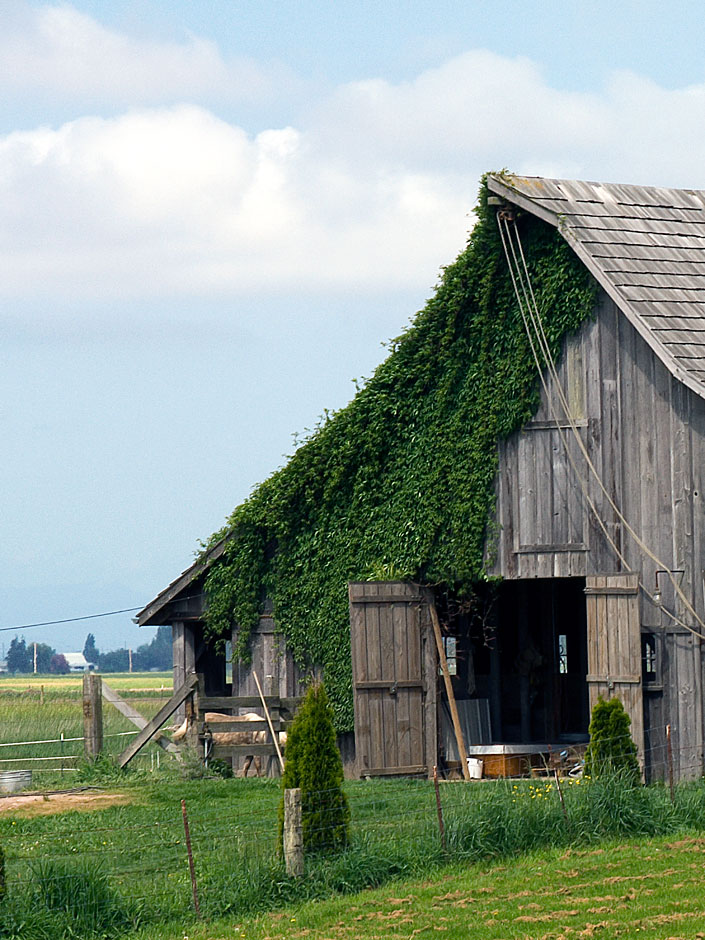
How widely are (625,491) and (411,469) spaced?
11.3 feet

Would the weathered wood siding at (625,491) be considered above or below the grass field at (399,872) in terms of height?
above

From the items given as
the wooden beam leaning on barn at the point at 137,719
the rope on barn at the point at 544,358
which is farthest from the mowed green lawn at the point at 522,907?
the wooden beam leaning on barn at the point at 137,719

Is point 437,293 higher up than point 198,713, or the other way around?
point 437,293

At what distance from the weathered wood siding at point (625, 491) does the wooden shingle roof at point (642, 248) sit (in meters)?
0.46

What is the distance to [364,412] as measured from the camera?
73.6 ft

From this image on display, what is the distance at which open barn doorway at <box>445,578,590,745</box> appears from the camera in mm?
25234

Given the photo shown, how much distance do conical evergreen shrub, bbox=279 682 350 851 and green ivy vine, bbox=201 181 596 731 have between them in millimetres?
7101

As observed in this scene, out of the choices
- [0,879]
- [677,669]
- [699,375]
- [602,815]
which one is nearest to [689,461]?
[699,375]

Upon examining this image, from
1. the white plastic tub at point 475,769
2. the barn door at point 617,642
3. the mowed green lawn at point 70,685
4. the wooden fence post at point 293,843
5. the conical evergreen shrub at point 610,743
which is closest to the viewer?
the wooden fence post at point 293,843

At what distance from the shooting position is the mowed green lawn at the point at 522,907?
1152 cm

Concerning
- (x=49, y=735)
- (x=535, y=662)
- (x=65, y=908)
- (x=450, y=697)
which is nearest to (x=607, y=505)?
(x=450, y=697)

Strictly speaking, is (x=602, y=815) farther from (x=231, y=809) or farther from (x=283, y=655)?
(x=283, y=655)

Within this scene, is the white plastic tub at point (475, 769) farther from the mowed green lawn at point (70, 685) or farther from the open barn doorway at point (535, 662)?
the mowed green lawn at point (70, 685)

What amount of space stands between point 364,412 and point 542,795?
812 cm
